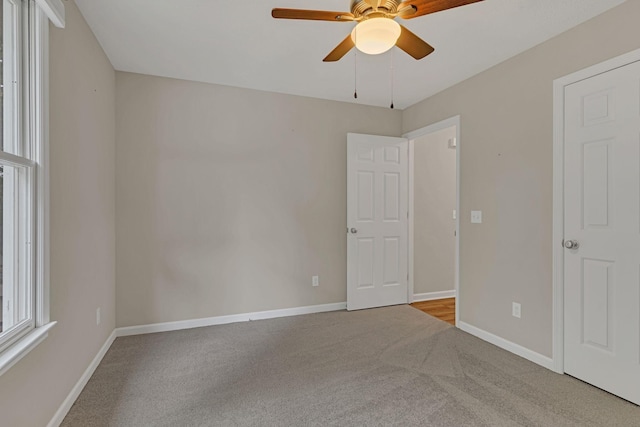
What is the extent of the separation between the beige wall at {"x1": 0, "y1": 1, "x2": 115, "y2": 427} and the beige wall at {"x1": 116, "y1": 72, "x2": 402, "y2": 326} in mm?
320

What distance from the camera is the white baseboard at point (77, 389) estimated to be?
174 cm

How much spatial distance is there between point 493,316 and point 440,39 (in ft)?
7.90

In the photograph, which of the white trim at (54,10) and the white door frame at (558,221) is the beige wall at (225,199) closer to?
the white trim at (54,10)

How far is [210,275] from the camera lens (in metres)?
3.32

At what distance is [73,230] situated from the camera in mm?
1991

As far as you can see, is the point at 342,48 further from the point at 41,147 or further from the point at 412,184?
the point at 412,184

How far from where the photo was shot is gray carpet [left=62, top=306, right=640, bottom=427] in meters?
1.83

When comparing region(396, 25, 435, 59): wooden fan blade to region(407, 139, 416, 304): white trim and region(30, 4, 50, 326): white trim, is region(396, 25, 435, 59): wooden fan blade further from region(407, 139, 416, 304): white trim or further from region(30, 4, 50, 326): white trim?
region(407, 139, 416, 304): white trim

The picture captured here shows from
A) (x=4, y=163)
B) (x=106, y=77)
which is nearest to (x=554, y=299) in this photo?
(x=4, y=163)

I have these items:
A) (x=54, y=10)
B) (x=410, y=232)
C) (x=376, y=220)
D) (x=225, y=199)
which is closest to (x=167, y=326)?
(x=225, y=199)

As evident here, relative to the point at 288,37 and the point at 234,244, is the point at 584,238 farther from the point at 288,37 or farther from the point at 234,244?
the point at 234,244

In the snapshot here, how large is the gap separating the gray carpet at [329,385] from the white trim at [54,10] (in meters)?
2.18

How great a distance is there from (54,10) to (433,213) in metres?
4.13

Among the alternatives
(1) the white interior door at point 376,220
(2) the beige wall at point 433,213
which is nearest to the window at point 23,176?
(1) the white interior door at point 376,220
